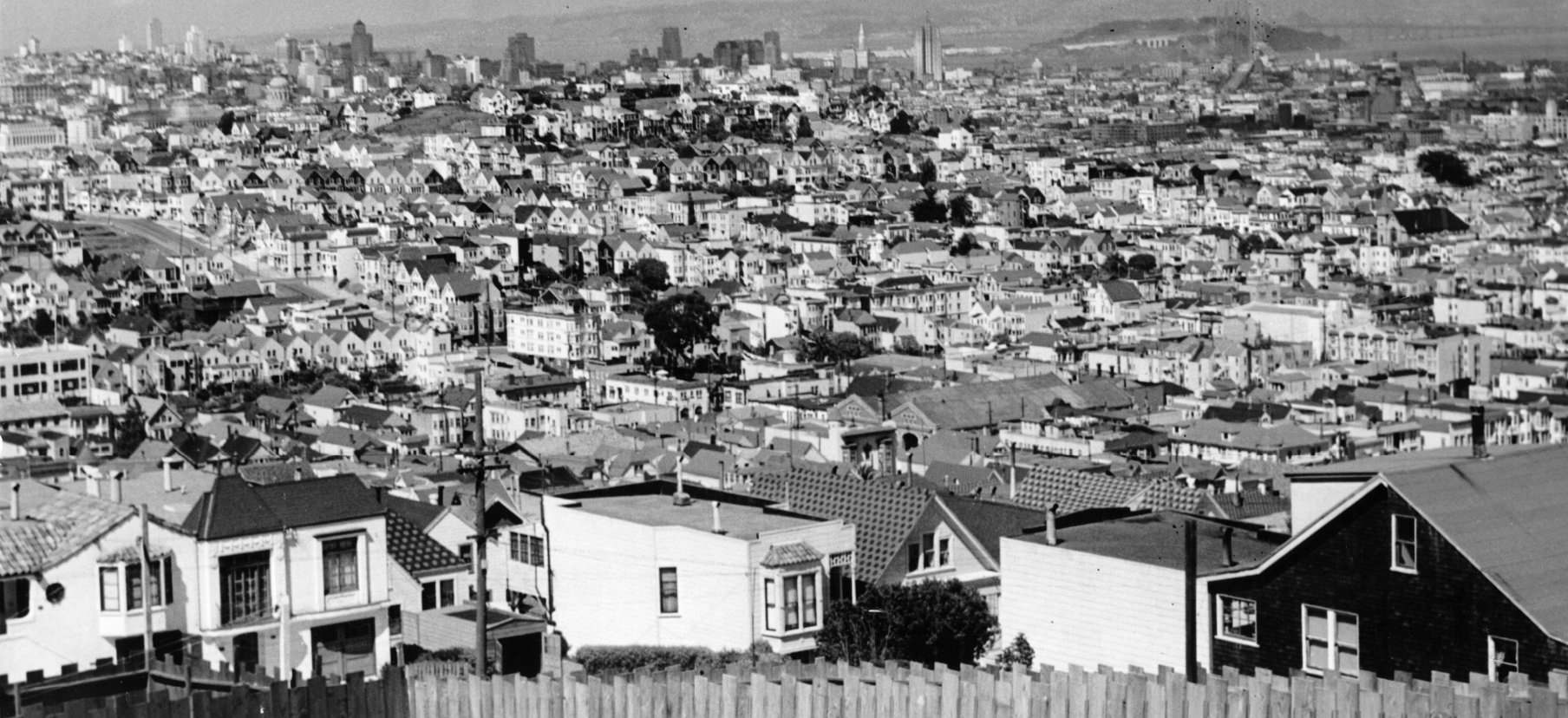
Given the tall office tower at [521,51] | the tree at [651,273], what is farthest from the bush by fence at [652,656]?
the tree at [651,273]

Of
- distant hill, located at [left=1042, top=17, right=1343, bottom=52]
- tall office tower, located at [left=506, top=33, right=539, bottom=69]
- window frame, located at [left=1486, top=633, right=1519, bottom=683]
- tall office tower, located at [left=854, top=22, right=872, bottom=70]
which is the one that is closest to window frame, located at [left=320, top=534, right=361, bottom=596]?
window frame, located at [left=1486, top=633, right=1519, bottom=683]

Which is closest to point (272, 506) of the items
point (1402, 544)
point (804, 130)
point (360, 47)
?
point (1402, 544)

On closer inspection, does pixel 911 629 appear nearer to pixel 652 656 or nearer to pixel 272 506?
pixel 652 656

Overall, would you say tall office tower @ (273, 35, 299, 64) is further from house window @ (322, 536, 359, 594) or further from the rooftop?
the rooftop

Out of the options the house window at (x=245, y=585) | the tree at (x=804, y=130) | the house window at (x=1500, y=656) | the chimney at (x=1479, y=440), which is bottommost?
the house window at (x=245, y=585)

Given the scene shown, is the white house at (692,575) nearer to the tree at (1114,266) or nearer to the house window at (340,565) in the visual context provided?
the house window at (340,565)
